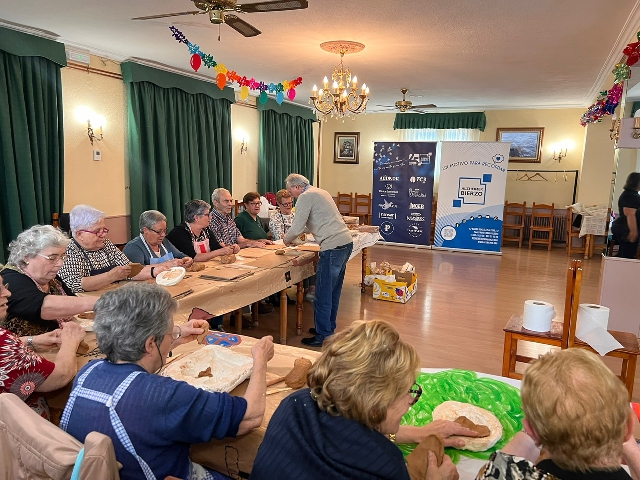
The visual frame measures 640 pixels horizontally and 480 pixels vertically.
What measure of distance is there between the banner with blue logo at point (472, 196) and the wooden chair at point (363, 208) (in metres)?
1.99

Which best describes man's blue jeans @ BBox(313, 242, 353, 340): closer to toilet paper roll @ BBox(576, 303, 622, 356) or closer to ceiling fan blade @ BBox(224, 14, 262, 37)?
ceiling fan blade @ BBox(224, 14, 262, 37)

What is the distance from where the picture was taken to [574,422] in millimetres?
944

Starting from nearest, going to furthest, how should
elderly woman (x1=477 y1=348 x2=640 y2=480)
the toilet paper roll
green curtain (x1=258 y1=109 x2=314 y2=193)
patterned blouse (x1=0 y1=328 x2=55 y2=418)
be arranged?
elderly woman (x1=477 y1=348 x2=640 y2=480) < patterned blouse (x1=0 y1=328 x2=55 y2=418) < the toilet paper roll < green curtain (x1=258 y1=109 x2=314 y2=193)

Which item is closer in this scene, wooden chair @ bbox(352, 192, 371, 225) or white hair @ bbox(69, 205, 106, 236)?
white hair @ bbox(69, 205, 106, 236)

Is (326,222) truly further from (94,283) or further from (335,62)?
(335,62)

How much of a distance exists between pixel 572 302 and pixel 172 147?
17.1 ft

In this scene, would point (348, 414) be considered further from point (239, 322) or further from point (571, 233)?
point (571, 233)

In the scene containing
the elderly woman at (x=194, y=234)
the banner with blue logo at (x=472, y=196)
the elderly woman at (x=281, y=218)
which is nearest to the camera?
the elderly woman at (x=194, y=234)

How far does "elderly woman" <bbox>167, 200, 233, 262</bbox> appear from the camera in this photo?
3588 mm

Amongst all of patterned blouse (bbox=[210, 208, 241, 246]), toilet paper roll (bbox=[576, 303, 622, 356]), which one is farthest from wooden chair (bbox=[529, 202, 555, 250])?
toilet paper roll (bbox=[576, 303, 622, 356])

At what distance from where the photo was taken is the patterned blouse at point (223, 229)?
4199mm

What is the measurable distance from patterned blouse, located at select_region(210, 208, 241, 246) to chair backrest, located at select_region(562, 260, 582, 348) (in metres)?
2.87

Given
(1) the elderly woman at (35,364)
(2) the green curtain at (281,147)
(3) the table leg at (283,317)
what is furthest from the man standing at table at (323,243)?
(2) the green curtain at (281,147)

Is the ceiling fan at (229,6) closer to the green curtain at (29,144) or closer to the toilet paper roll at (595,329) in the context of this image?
the toilet paper roll at (595,329)
